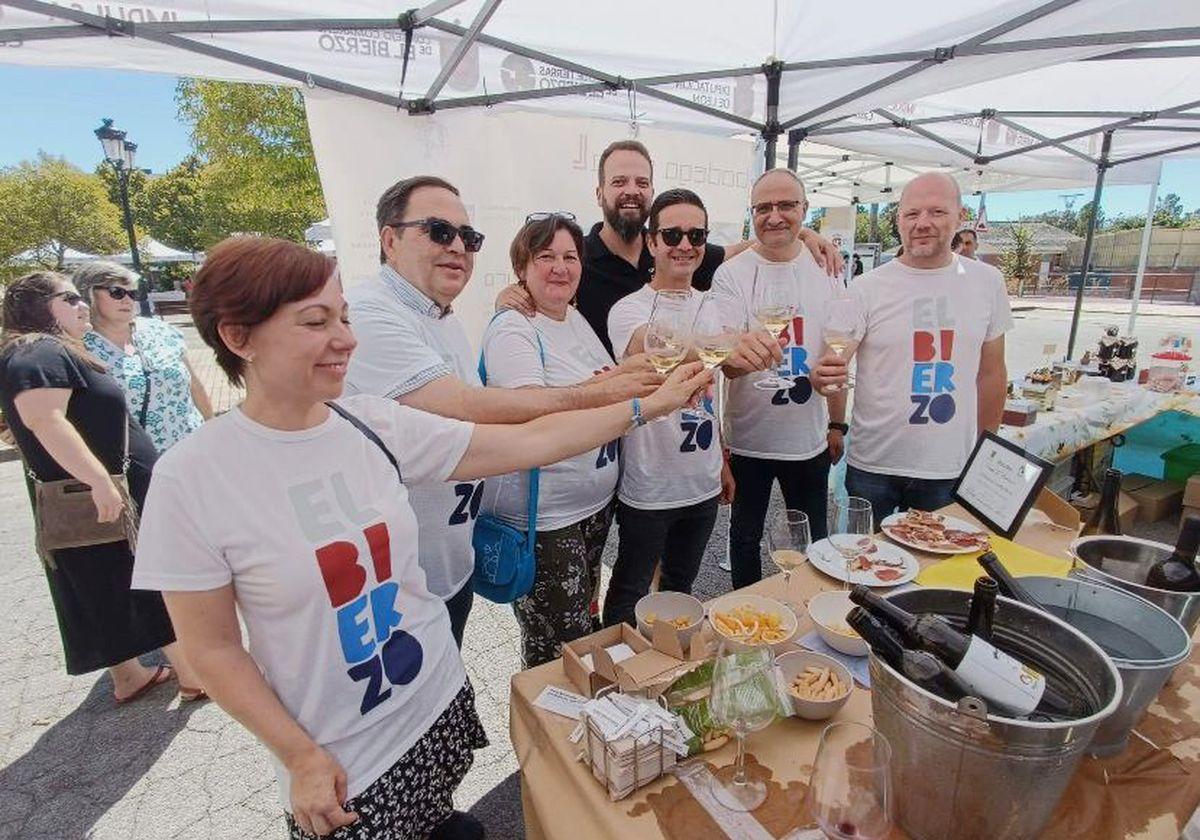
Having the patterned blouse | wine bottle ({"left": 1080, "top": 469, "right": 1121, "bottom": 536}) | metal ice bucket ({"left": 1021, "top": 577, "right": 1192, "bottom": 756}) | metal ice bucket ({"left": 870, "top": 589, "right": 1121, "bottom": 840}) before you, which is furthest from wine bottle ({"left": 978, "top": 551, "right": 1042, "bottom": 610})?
the patterned blouse

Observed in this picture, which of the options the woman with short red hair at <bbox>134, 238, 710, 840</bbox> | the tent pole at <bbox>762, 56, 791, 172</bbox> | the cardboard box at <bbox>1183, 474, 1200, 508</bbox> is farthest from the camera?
the cardboard box at <bbox>1183, 474, 1200, 508</bbox>

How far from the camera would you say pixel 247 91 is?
14.1 meters

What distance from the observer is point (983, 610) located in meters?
1.09

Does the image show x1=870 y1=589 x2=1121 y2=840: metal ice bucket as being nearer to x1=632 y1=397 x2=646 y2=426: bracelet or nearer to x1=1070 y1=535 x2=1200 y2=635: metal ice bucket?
x1=1070 y1=535 x2=1200 y2=635: metal ice bucket

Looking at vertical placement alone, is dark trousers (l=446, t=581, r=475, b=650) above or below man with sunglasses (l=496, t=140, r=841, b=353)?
below

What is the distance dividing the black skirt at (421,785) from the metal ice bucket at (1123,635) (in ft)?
4.99

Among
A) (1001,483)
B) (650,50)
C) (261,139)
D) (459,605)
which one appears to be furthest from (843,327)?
(261,139)

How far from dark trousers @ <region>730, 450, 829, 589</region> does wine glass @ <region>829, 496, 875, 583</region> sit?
3.50ft

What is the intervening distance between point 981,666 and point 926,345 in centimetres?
228

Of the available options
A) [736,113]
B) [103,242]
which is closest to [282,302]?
[736,113]

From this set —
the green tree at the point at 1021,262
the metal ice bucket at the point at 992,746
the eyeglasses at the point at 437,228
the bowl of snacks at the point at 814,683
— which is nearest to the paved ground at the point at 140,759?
the bowl of snacks at the point at 814,683

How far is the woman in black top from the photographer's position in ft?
8.60

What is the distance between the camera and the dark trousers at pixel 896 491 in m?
2.98

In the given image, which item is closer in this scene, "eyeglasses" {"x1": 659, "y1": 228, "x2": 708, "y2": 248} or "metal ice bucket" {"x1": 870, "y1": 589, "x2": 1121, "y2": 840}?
"metal ice bucket" {"x1": 870, "y1": 589, "x2": 1121, "y2": 840}
